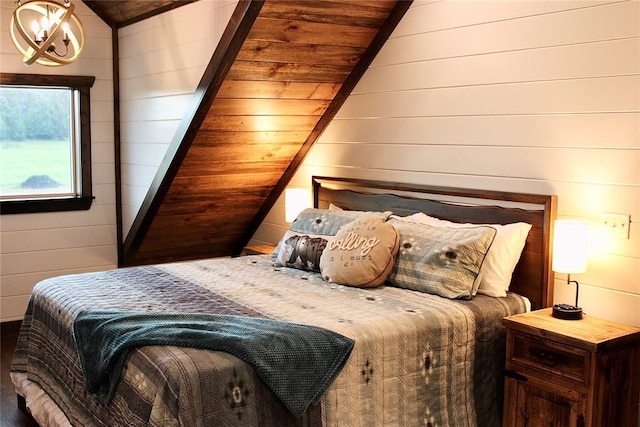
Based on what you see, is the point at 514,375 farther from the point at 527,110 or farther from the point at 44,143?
the point at 44,143

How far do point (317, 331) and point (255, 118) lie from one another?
2.04 metres

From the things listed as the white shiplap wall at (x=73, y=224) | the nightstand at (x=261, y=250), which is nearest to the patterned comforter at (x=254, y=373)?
the nightstand at (x=261, y=250)

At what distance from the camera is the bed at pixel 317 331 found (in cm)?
248

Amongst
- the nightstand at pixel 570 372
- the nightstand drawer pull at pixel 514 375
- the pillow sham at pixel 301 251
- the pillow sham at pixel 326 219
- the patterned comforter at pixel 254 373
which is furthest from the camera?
the pillow sham at pixel 326 219

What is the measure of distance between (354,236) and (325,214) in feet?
1.95

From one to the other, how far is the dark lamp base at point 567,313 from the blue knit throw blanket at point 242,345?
936mm

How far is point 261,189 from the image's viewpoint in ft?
16.7

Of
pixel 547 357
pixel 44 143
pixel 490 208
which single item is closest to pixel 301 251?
pixel 490 208

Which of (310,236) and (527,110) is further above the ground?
(527,110)

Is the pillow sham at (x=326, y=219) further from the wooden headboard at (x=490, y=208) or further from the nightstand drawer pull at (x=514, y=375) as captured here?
the nightstand drawer pull at (x=514, y=375)

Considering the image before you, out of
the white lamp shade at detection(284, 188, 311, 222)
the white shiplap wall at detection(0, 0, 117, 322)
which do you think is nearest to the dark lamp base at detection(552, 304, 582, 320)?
the white lamp shade at detection(284, 188, 311, 222)

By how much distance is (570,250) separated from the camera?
3023 mm

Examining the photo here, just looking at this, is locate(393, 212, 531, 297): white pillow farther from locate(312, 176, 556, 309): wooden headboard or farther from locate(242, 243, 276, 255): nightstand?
locate(242, 243, 276, 255): nightstand

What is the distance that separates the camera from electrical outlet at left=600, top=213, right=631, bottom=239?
3.02 m
